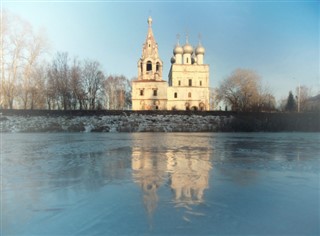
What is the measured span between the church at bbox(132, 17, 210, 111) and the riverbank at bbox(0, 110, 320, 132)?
20465mm

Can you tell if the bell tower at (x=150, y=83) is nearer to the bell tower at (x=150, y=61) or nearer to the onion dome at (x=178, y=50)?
the bell tower at (x=150, y=61)

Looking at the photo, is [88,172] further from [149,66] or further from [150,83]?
[149,66]

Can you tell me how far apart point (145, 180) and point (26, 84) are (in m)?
39.7

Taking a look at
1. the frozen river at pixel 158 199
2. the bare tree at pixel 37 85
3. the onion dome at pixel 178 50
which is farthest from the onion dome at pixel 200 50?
the frozen river at pixel 158 199

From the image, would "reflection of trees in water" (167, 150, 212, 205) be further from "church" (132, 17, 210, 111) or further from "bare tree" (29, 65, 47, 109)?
"church" (132, 17, 210, 111)

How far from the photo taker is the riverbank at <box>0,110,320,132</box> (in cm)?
3403

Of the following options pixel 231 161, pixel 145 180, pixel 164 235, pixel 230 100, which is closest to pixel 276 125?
pixel 230 100

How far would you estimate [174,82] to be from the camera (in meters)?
65.2

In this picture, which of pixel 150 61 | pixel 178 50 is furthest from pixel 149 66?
pixel 178 50

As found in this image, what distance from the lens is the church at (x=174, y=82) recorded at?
199 feet

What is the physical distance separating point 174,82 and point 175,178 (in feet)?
193

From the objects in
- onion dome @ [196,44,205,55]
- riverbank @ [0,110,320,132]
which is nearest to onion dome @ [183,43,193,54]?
onion dome @ [196,44,205,55]

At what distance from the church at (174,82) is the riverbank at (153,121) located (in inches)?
806

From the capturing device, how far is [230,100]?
6206 centimetres
